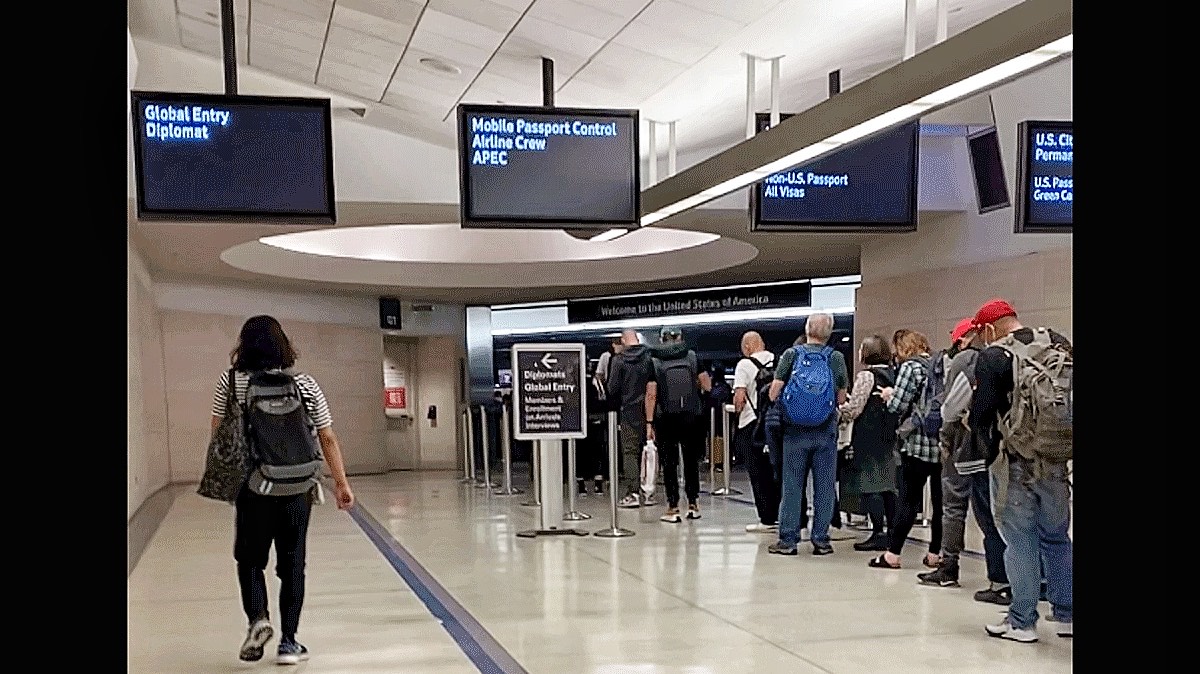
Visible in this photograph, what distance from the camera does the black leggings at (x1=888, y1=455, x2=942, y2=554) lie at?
6578 mm

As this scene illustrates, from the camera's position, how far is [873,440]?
7.73 metres

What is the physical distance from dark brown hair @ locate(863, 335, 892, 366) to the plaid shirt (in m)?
1.01

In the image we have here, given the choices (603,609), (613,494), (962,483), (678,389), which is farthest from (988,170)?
(603,609)

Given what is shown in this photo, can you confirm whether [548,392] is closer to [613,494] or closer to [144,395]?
[613,494]

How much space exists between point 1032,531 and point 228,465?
132 inches

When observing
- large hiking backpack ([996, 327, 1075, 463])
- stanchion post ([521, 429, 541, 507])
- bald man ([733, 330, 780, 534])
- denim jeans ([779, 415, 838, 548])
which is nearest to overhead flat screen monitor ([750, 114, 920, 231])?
denim jeans ([779, 415, 838, 548])

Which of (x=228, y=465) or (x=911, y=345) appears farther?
(x=911, y=345)

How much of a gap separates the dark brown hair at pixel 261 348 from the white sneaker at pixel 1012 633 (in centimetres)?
327

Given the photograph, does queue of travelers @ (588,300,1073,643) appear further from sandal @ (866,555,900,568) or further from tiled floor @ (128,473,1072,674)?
tiled floor @ (128,473,1072,674)

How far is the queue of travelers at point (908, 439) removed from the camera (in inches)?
187
